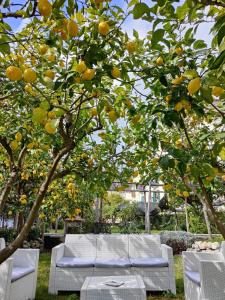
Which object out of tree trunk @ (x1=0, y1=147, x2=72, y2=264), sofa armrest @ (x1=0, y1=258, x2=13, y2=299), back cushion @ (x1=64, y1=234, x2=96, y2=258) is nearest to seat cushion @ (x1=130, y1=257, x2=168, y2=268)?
back cushion @ (x1=64, y1=234, x2=96, y2=258)

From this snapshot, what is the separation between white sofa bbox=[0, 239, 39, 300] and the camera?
2809 mm

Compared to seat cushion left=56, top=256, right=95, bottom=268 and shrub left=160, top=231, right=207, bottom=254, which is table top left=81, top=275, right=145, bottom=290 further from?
shrub left=160, top=231, right=207, bottom=254

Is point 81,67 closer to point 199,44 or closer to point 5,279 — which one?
point 199,44

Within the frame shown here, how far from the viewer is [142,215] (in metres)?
13.8

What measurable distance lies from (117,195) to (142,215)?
417 centimetres

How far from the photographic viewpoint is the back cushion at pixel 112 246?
464 cm

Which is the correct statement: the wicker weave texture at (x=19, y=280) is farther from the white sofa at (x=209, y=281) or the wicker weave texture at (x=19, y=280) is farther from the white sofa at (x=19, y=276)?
the white sofa at (x=209, y=281)

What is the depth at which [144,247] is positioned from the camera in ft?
15.2

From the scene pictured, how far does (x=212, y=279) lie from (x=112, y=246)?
2.14 m

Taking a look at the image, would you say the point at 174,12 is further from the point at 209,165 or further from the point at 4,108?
the point at 4,108

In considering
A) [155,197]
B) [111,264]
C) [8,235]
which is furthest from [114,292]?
[155,197]

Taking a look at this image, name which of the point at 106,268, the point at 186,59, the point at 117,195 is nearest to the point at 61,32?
the point at 186,59

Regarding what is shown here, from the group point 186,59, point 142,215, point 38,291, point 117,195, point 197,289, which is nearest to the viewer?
point 186,59

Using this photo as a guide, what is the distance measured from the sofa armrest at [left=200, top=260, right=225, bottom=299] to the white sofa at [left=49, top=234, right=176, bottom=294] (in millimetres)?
1176
